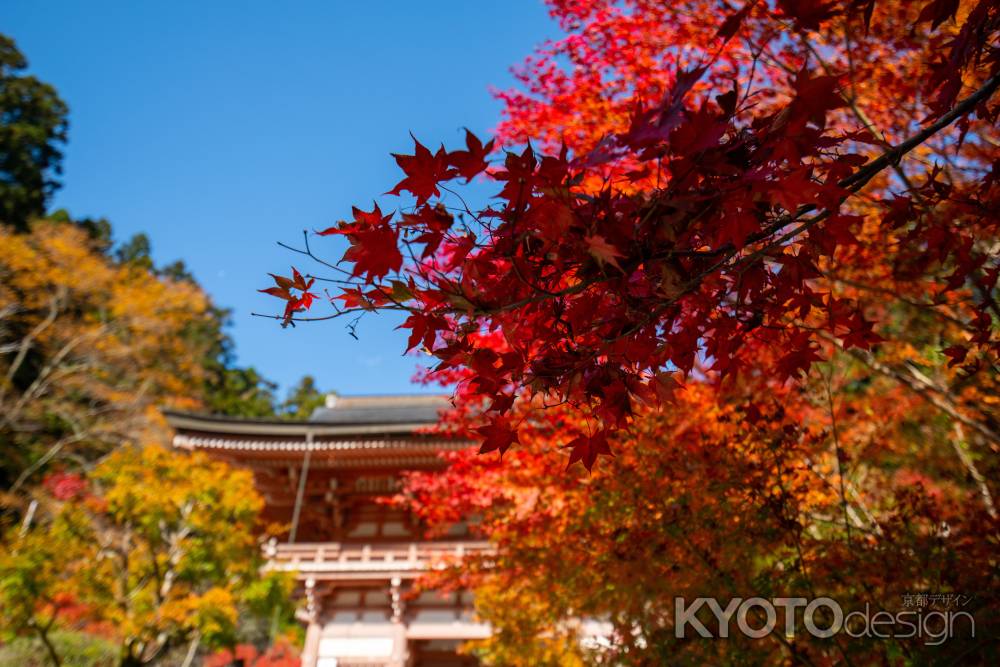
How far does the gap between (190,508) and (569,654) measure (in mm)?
6410

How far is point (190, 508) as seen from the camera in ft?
31.6

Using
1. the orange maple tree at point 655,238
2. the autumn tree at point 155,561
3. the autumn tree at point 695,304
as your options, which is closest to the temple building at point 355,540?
the autumn tree at point 155,561

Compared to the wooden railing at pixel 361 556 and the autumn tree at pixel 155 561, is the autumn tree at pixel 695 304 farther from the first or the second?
the autumn tree at pixel 155 561

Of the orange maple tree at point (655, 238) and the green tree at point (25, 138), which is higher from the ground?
the green tree at point (25, 138)

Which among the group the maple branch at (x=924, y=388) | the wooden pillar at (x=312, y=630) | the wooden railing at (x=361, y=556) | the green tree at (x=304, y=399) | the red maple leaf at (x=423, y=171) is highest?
the green tree at (x=304, y=399)

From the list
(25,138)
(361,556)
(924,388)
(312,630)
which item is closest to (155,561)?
(312,630)

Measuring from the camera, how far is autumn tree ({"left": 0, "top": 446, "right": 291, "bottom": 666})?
8.62 m

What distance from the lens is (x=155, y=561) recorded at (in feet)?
29.8

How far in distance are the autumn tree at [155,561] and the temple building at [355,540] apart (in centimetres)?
52

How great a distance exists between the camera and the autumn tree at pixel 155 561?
862cm

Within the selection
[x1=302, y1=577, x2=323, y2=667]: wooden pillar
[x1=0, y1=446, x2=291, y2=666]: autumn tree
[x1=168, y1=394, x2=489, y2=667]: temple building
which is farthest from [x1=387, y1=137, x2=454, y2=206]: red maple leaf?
[x1=302, y1=577, x2=323, y2=667]: wooden pillar

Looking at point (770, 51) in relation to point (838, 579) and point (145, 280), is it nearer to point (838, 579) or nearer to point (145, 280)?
point (838, 579)

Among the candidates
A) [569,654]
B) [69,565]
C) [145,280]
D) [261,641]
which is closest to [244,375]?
[145,280]

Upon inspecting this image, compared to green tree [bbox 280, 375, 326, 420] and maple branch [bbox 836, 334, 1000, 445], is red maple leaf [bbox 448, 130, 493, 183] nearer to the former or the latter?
maple branch [bbox 836, 334, 1000, 445]
